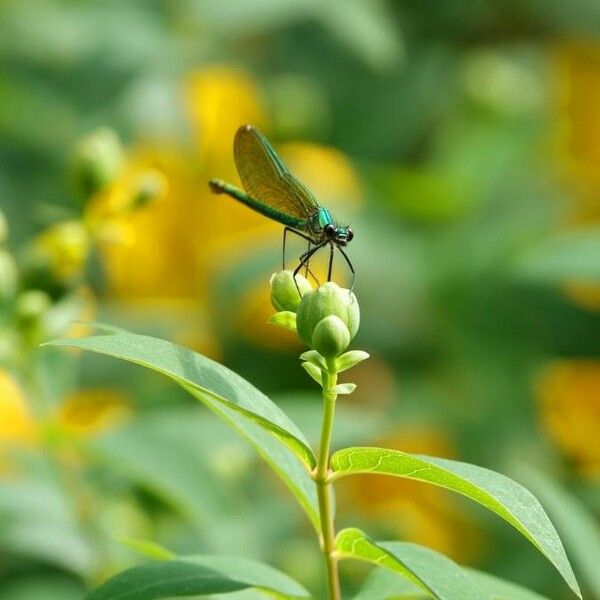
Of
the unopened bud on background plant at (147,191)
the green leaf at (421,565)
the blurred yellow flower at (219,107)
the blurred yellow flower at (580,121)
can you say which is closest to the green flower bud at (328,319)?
the green leaf at (421,565)

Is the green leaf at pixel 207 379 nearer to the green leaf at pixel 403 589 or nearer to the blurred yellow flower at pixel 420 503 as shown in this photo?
the green leaf at pixel 403 589

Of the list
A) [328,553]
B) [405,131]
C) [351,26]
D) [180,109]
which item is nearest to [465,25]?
[405,131]

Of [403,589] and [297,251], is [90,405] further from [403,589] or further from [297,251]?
[403,589]

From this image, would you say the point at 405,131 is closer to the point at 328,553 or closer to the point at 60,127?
the point at 60,127

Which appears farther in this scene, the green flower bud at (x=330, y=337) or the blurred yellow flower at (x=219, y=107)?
the blurred yellow flower at (x=219, y=107)

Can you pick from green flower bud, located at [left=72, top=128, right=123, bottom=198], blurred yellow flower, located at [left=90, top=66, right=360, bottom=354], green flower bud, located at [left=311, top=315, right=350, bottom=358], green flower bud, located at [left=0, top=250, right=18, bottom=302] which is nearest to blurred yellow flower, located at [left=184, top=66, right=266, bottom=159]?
blurred yellow flower, located at [left=90, top=66, right=360, bottom=354]

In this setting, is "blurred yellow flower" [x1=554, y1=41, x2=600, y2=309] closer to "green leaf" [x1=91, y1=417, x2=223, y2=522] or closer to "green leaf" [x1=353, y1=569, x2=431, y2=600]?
"green leaf" [x1=91, y1=417, x2=223, y2=522]
